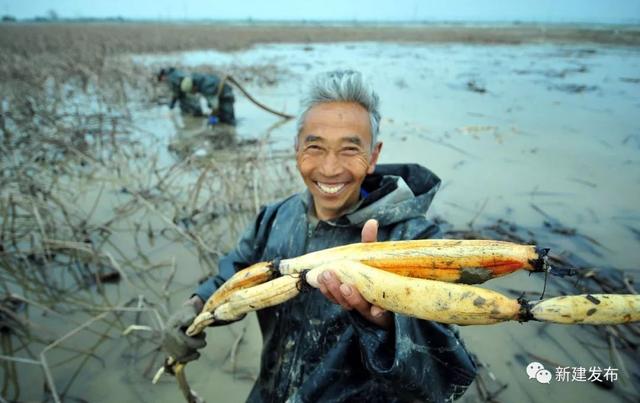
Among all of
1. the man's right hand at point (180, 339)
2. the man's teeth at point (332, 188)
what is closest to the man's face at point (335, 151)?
the man's teeth at point (332, 188)

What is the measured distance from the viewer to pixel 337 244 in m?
1.70

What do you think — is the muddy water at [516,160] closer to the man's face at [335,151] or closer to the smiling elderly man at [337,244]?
the smiling elderly man at [337,244]

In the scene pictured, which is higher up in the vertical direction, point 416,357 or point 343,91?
point 343,91

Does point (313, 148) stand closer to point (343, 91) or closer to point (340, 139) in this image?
point (340, 139)

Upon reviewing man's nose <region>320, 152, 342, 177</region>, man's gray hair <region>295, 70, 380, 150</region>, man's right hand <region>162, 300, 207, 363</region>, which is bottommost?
man's right hand <region>162, 300, 207, 363</region>

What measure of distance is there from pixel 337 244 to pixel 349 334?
0.40 meters

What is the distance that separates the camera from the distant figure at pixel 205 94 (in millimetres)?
9359

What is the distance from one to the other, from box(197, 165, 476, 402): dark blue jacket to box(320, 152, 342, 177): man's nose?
183 millimetres

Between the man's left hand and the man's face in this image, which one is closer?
the man's left hand

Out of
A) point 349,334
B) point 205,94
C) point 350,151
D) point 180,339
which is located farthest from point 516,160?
point 205,94

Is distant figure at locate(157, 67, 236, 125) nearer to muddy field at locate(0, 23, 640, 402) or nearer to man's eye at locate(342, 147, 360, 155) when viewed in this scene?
muddy field at locate(0, 23, 640, 402)

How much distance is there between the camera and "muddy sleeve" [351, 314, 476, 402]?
1.24 m

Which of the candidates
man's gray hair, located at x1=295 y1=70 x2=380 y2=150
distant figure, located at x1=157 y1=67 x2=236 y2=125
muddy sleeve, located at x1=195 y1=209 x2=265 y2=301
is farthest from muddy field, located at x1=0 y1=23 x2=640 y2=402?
man's gray hair, located at x1=295 y1=70 x2=380 y2=150

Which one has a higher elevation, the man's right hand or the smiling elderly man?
the smiling elderly man
